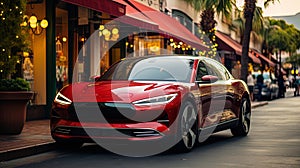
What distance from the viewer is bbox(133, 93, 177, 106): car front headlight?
26.1 feet

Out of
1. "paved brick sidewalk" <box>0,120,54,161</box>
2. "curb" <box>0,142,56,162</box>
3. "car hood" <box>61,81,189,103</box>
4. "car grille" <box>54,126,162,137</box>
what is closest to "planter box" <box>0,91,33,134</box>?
"paved brick sidewalk" <box>0,120,54,161</box>

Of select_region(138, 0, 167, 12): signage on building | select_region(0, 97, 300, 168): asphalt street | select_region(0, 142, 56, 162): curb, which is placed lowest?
select_region(0, 97, 300, 168): asphalt street

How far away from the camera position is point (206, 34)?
27656mm

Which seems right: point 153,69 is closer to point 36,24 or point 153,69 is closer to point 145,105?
point 145,105

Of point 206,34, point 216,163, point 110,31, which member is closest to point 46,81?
point 110,31

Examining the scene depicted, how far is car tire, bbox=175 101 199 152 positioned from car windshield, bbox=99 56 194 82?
2.17 feet

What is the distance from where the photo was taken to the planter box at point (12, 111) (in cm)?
1012

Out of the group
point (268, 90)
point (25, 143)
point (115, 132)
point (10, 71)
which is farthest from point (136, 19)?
point (268, 90)

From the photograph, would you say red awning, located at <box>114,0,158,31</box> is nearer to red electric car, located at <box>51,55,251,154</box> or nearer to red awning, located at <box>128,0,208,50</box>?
red awning, located at <box>128,0,208,50</box>

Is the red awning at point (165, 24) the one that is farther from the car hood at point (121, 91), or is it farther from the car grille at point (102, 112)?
the car grille at point (102, 112)

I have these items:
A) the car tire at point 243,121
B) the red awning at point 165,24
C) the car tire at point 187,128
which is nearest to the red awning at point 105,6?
the red awning at point 165,24

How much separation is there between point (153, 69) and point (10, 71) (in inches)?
113

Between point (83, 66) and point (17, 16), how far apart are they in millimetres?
7625

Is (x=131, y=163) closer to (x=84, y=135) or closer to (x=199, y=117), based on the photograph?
(x=84, y=135)
